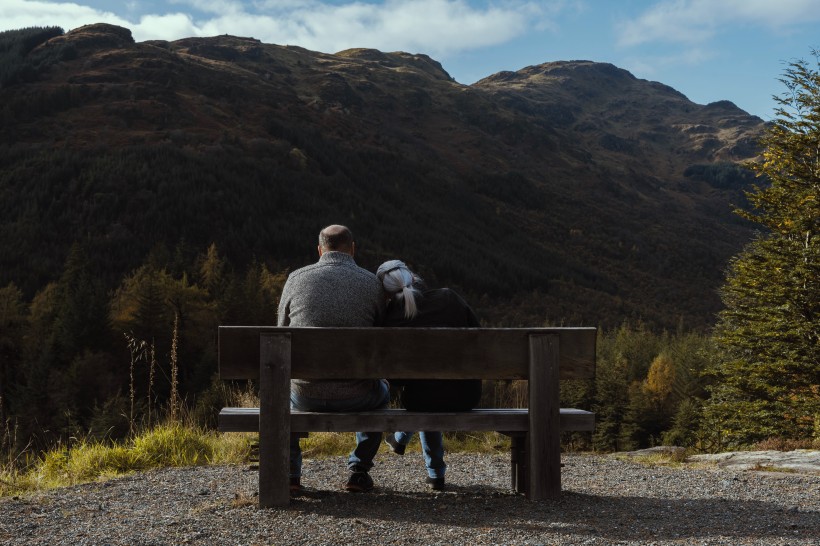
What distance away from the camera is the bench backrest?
14.2 ft

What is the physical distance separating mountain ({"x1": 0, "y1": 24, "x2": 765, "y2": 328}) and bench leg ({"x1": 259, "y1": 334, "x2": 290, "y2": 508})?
63.8 m

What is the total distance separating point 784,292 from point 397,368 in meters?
14.8

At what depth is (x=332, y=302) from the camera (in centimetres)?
465

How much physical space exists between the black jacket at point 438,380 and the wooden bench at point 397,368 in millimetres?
134

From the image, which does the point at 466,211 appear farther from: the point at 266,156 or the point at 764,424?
the point at 764,424

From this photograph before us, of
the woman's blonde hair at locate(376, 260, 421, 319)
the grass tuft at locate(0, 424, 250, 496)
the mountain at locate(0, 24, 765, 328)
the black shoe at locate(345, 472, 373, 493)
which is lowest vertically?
the grass tuft at locate(0, 424, 250, 496)

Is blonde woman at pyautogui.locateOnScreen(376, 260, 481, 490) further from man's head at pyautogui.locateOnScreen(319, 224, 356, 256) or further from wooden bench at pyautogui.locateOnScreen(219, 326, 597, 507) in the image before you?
man's head at pyautogui.locateOnScreen(319, 224, 356, 256)

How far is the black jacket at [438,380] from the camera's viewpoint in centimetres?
457

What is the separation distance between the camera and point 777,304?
58.2 ft

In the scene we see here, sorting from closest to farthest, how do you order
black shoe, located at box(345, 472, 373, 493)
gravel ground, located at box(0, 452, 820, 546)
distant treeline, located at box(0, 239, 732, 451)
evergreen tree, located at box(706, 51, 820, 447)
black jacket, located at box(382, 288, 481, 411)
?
gravel ground, located at box(0, 452, 820, 546)
black jacket, located at box(382, 288, 481, 411)
black shoe, located at box(345, 472, 373, 493)
evergreen tree, located at box(706, 51, 820, 447)
distant treeline, located at box(0, 239, 732, 451)

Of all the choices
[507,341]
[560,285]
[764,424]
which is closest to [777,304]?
[764,424]

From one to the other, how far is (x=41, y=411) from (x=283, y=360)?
134 feet

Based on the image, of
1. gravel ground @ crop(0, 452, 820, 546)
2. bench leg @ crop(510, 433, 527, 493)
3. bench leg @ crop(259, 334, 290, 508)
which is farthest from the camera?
bench leg @ crop(510, 433, 527, 493)

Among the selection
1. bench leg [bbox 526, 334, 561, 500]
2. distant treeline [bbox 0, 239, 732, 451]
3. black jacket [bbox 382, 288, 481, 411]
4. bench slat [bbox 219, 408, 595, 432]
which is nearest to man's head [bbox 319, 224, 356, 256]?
black jacket [bbox 382, 288, 481, 411]
